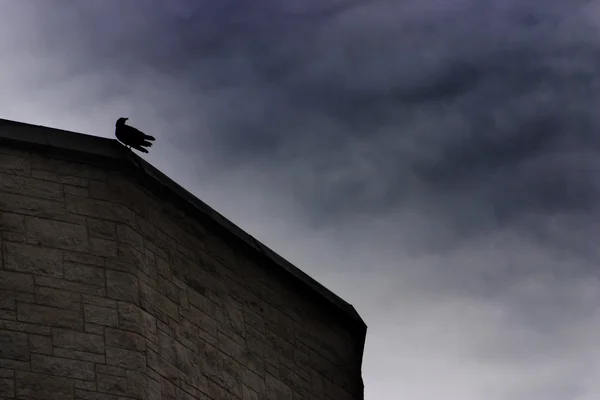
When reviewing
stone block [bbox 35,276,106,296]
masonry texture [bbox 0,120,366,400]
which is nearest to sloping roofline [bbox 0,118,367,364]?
masonry texture [bbox 0,120,366,400]

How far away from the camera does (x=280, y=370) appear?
12.3m

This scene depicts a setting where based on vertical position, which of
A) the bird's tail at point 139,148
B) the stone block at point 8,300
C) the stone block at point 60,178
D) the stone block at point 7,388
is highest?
the bird's tail at point 139,148

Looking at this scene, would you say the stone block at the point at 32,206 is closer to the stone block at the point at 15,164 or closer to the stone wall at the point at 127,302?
the stone wall at the point at 127,302

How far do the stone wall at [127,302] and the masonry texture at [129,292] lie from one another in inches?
0.4

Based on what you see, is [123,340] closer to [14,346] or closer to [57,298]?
[57,298]

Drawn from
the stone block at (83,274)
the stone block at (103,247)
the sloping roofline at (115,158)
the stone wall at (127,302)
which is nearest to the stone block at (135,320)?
the stone wall at (127,302)

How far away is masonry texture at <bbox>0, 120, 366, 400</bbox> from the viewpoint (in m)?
10.1

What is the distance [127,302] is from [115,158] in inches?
56.6

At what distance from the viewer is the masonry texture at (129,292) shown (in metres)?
10.1

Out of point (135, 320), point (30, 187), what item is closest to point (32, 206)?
point (30, 187)

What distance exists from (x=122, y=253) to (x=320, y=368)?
2804 mm

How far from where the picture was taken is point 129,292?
10.8 metres

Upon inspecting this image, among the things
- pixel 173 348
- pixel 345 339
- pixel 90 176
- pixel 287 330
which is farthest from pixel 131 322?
pixel 345 339

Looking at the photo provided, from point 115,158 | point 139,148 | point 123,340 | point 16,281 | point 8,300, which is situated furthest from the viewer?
point 139,148
